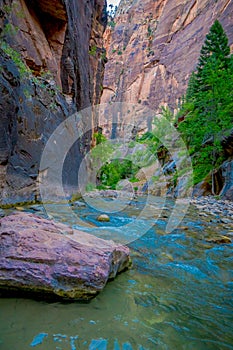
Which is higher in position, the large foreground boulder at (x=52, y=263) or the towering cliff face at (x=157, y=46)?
the towering cliff face at (x=157, y=46)

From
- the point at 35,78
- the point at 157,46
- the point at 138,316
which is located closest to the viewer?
the point at 138,316

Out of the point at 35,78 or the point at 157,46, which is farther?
the point at 157,46

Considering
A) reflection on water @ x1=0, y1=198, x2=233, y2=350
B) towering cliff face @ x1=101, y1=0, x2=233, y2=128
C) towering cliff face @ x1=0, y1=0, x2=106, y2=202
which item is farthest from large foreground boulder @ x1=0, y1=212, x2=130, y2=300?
towering cliff face @ x1=101, y1=0, x2=233, y2=128

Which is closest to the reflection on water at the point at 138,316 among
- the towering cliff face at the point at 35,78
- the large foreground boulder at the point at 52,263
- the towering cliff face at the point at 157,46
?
the large foreground boulder at the point at 52,263

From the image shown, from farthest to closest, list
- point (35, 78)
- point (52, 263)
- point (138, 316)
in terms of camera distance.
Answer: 1. point (35, 78)
2. point (52, 263)
3. point (138, 316)

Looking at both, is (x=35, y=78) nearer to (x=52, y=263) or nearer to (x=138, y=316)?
(x=52, y=263)

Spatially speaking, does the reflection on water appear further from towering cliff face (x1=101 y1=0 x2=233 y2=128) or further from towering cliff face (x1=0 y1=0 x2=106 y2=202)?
towering cliff face (x1=101 y1=0 x2=233 y2=128)

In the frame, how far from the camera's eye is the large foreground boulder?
4.87ft

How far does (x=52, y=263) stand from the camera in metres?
1.61

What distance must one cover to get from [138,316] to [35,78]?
670cm

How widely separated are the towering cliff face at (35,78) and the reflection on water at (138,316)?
3.10 meters

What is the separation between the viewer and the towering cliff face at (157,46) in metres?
37.2

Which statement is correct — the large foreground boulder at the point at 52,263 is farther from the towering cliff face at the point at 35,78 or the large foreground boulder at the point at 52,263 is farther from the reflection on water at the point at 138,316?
the towering cliff face at the point at 35,78

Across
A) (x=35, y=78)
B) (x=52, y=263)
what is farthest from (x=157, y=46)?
(x=52, y=263)
